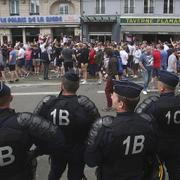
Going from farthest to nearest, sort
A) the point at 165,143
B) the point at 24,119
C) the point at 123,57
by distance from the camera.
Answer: the point at 123,57 → the point at 165,143 → the point at 24,119

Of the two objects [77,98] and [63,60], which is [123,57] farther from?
[77,98]

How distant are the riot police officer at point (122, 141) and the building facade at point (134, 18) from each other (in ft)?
106

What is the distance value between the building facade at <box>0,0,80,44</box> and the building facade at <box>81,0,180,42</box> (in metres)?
1.14

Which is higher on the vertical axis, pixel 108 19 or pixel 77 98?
pixel 108 19

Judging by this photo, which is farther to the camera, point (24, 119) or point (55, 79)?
point (55, 79)

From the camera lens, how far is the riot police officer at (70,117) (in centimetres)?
Result: 423

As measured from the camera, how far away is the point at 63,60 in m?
17.6

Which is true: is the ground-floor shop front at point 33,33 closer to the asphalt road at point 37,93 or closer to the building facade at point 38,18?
the building facade at point 38,18

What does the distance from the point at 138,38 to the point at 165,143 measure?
108 feet

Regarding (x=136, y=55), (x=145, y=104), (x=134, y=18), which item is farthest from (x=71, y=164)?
(x=134, y=18)

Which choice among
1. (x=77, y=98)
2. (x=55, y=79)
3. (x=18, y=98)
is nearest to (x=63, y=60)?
(x=55, y=79)

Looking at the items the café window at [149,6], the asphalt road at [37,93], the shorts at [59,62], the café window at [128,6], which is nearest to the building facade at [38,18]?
the café window at [128,6]

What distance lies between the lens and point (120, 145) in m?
3.36

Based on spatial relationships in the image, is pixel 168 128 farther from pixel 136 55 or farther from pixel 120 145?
pixel 136 55
